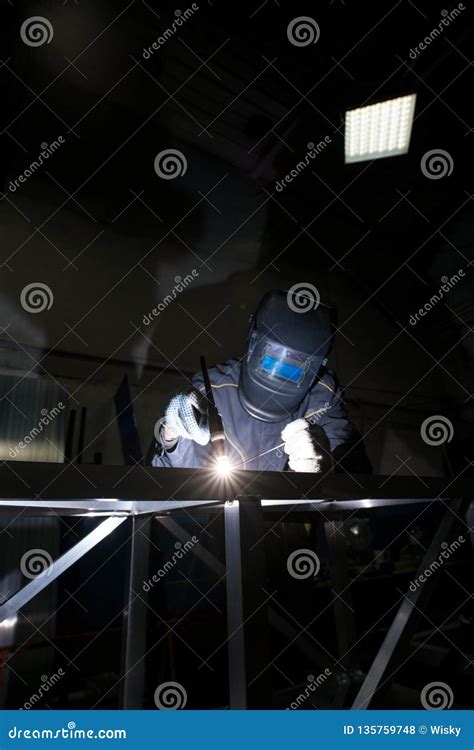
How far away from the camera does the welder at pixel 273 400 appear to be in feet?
8.54

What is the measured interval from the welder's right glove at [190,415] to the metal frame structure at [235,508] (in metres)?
0.69

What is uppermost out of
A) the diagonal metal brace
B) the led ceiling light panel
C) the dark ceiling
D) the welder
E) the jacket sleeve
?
the dark ceiling

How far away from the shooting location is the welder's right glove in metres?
2.21

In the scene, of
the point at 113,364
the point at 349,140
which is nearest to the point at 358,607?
the point at 113,364

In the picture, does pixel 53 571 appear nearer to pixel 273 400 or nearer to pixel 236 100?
pixel 273 400

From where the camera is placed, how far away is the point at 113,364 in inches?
181

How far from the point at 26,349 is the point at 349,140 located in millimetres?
3722

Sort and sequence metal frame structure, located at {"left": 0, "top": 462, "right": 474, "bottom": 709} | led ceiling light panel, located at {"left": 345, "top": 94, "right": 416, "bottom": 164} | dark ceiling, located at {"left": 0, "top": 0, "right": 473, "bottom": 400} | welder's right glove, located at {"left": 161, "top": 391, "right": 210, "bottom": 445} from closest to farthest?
1. metal frame structure, located at {"left": 0, "top": 462, "right": 474, "bottom": 709}
2. welder's right glove, located at {"left": 161, "top": 391, "right": 210, "bottom": 445}
3. dark ceiling, located at {"left": 0, "top": 0, "right": 473, "bottom": 400}
4. led ceiling light panel, located at {"left": 345, "top": 94, "right": 416, "bottom": 164}

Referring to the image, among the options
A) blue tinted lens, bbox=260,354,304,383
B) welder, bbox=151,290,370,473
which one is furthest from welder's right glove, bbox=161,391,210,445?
blue tinted lens, bbox=260,354,304,383

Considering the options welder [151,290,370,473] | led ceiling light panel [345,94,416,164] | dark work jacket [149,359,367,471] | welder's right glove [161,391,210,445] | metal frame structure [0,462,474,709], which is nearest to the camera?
metal frame structure [0,462,474,709]

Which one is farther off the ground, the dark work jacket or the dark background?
the dark background

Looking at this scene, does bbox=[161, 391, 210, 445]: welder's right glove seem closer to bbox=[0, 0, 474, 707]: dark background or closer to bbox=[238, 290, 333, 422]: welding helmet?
bbox=[238, 290, 333, 422]: welding helmet

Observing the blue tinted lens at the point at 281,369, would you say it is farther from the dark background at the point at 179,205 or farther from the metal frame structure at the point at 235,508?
the dark background at the point at 179,205

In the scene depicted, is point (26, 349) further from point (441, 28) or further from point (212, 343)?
point (441, 28)
